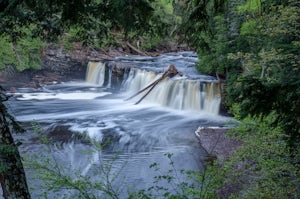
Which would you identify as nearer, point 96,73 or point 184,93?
point 184,93

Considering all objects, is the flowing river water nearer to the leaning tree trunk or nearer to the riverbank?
the riverbank

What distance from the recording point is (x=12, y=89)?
1942 centimetres

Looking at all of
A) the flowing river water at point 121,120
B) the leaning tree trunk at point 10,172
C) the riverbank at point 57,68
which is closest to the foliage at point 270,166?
the flowing river water at point 121,120

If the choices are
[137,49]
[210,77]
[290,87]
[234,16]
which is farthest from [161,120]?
[137,49]

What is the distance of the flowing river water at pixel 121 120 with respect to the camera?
9430 mm

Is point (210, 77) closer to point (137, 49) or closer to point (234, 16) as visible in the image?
point (234, 16)

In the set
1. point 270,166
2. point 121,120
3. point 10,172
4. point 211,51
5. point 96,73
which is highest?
point 211,51

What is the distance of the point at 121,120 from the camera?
46.6 ft

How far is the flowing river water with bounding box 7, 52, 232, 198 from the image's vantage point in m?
9.43

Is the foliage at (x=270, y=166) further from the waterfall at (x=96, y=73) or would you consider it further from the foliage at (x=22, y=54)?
the foliage at (x=22, y=54)

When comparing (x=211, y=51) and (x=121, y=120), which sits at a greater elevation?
(x=211, y=51)

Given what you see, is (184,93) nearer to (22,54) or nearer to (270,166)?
(270,166)

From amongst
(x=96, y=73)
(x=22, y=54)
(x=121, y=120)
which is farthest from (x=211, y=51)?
(x=22, y=54)

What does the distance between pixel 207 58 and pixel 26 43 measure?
39.6ft
